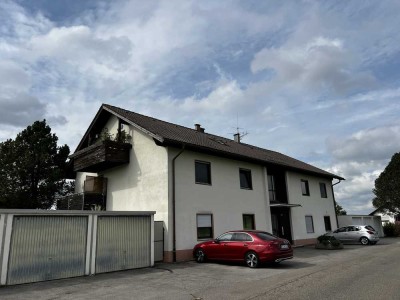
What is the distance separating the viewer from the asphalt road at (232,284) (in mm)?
8375

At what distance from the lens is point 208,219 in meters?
17.4

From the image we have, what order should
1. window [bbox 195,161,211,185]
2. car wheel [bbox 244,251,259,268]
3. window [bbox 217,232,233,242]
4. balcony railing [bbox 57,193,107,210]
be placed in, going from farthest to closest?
balcony railing [bbox 57,193,107,210]
window [bbox 195,161,211,185]
window [bbox 217,232,233,242]
car wheel [bbox 244,251,259,268]

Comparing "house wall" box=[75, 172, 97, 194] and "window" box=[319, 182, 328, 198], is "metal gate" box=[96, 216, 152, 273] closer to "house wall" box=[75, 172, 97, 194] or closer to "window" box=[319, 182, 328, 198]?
"house wall" box=[75, 172, 97, 194]

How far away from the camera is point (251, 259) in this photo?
13.4 metres

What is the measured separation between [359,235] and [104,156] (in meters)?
18.5

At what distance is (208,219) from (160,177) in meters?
3.35

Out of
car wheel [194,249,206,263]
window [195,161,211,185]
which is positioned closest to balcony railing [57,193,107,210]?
window [195,161,211,185]

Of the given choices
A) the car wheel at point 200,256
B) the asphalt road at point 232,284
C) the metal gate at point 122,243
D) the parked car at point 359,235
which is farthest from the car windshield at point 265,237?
the parked car at point 359,235

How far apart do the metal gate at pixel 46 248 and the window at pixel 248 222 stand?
987cm

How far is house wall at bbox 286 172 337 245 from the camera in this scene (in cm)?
2398

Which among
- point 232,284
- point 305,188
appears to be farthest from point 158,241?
point 305,188

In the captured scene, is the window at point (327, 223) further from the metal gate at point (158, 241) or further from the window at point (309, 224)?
the metal gate at point (158, 241)

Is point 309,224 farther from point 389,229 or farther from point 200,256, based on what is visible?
point 389,229

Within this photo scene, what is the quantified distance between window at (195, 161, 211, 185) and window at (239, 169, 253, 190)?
289cm
